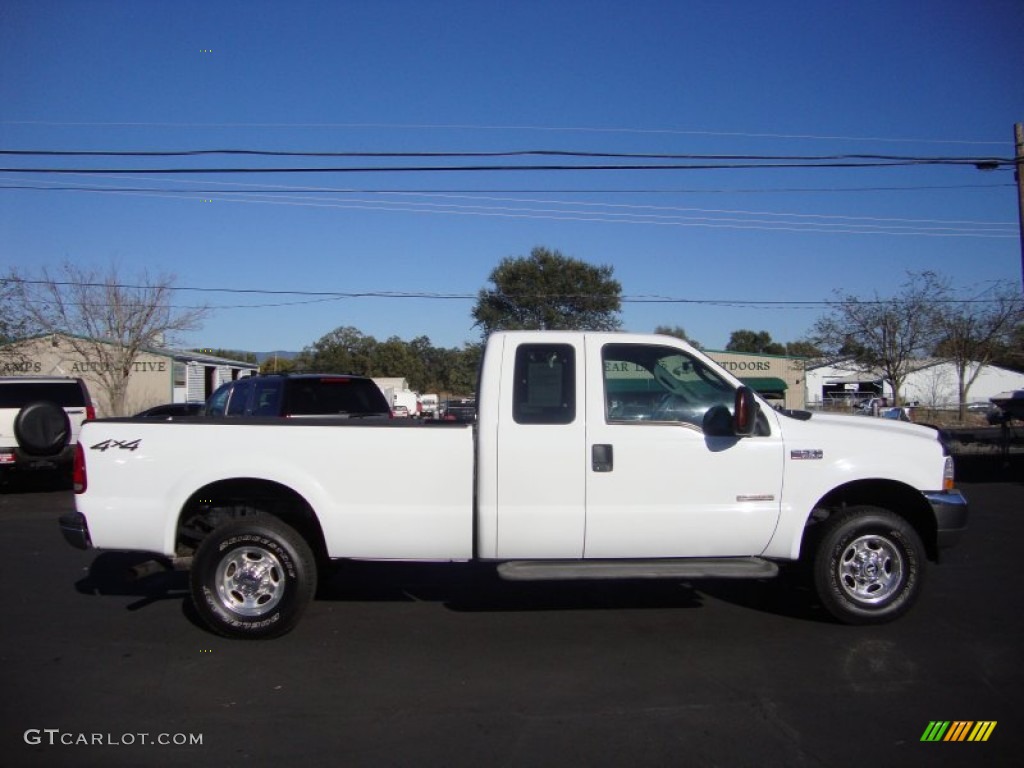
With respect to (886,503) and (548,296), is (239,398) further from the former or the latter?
(548,296)

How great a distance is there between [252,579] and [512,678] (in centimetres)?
197

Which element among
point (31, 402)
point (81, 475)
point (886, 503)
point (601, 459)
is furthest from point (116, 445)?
point (31, 402)

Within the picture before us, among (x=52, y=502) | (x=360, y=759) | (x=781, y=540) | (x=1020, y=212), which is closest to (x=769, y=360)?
(x=1020, y=212)

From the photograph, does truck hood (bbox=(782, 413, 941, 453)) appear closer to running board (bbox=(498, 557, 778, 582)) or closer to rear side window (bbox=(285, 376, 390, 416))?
running board (bbox=(498, 557, 778, 582))

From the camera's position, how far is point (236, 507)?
19.3 feet

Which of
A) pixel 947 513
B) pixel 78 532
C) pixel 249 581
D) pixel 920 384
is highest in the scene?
pixel 920 384

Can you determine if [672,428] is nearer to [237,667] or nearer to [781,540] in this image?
[781,540]

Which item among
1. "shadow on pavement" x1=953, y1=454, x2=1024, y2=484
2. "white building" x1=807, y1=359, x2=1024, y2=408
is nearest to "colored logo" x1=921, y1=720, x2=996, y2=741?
"shadow on pavement" x1=953, y1=454, x2=1024, y2=484

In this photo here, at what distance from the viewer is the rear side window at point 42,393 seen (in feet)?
46.1

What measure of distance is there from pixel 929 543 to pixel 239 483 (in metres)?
4.99

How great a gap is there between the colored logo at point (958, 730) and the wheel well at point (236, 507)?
150 inches

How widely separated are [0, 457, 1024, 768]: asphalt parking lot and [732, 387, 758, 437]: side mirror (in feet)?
4.78

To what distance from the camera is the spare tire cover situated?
6.85 meters

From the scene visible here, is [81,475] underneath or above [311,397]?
underneath
